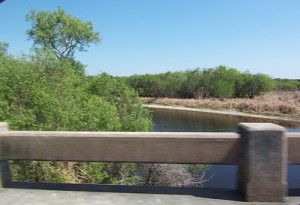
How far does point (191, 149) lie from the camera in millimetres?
4629

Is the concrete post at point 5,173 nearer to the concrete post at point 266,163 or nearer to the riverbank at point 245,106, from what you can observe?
the concrete post at point 266,163

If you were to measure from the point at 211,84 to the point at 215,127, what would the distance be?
1563 inches

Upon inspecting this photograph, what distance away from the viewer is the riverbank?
70.4 metres

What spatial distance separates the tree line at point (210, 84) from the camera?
93.8 metres

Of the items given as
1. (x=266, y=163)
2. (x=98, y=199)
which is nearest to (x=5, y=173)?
(x=98, y=199)

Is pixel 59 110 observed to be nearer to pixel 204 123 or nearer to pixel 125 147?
pixel 125 147

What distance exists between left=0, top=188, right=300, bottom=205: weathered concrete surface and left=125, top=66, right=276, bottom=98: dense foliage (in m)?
86.7

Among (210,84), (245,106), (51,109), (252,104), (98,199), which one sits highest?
(210,84)

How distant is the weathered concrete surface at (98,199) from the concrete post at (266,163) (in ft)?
0.42

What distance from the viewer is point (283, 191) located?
4.39m

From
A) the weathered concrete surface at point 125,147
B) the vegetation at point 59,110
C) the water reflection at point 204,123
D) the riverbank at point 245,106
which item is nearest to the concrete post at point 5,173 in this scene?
the weathered concrete surface at point 125,147

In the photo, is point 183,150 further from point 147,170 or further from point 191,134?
point 147,170

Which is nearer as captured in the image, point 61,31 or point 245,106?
point 61,31

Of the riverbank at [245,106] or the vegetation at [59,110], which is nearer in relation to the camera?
the vegetation at [59,110]
